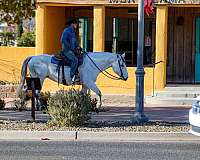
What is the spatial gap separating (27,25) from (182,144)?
162 feet

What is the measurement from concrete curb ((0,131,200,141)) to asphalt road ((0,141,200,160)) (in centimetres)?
43

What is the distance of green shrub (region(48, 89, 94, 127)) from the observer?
14094mm

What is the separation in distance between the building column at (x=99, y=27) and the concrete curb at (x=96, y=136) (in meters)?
8.97

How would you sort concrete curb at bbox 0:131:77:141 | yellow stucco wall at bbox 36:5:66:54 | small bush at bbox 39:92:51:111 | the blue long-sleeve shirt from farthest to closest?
yellow stucco wall at bbox 36:5:66:54
small bush at bbox 39:92:51:111
the blue long-sleeve shirt
concrete curb at bbox 0:131:77:141

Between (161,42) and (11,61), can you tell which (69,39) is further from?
(11,61)

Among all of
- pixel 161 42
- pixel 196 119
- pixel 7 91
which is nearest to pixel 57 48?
pixel 7 91

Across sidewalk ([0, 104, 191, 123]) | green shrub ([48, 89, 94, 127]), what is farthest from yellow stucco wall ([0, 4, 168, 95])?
green shrub ([48, 89, 94, 127])

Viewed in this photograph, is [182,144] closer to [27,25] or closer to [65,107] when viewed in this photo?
[65,107]

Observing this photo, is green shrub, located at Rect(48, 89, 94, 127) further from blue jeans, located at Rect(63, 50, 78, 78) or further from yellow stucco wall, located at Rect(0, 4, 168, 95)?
yellow stucco wall, located at Rect(0, 4, 168, 95)

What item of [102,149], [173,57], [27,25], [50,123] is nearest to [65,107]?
[50,123]

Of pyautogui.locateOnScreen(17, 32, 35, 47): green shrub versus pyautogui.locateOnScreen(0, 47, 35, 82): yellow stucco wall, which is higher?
pyautogui.locateOnScreen(17, 32, 35, 47): green shrub

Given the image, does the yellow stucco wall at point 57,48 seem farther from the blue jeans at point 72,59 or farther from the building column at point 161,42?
the blue jeans at point 72,59

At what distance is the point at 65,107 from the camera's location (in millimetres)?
14078

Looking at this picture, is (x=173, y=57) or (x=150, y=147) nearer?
(x=150, y=147)
